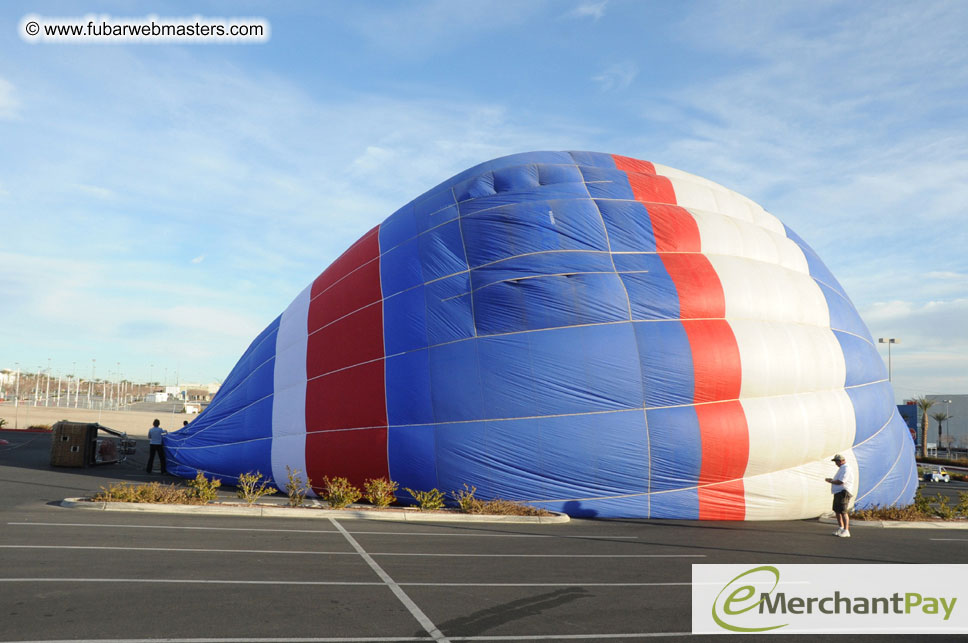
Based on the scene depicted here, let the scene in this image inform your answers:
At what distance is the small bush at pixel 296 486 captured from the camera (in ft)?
45.8

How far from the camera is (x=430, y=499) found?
553 inches

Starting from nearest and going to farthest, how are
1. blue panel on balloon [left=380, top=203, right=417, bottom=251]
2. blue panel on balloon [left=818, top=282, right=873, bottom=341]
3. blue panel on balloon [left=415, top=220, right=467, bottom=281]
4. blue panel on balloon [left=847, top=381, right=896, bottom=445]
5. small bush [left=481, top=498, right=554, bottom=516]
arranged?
small bush [left=481, top=498, right=554, bottom=516], blue panel on balloon [left=415, top=220, right=467, bottom=281], blue panel on balloon [left=847, top=381, right=896, bottom=445], blue panel on balloon [left=380, top=203, right=417, bottom=251], blue panel on balloon [left=818, top=282, right=873, bottom=341]

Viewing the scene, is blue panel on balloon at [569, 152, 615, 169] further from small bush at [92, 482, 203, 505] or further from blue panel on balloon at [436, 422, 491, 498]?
A: small bush at [92, 482, 203, 505]

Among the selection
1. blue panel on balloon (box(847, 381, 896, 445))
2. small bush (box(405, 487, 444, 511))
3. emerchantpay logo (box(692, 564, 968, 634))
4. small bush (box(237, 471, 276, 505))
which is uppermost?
blue panel on balloon (box(847, 381, 896, 445))

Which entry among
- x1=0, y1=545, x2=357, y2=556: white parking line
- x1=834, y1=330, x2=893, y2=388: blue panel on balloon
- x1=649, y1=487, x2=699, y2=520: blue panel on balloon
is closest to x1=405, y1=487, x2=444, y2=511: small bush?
x1=0, y1=545, x2=357, y2=556: white parking line

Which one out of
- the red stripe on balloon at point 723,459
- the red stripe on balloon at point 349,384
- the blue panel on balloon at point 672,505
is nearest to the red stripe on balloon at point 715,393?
the red stripe on balloon at point 723,459

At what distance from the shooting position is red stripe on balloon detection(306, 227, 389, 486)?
49.4 ft

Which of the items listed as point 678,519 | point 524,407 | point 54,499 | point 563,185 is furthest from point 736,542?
point 54,499

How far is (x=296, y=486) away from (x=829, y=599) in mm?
10804

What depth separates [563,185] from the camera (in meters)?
16.8

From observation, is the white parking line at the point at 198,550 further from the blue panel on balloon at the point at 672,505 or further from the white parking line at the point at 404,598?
the blue panel on balloon at the point at 672,505

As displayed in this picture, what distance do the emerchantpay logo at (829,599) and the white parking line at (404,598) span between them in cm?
243

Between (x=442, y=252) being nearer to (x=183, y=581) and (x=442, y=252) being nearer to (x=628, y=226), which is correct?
(x=628, y=226)

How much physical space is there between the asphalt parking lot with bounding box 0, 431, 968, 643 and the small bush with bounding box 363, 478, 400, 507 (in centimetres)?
140
